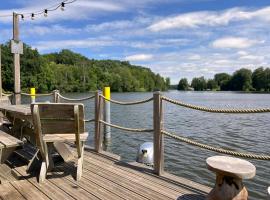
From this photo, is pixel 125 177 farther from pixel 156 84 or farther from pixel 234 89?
pixel 156 84

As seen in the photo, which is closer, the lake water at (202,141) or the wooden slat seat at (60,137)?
the wooden slat seat at (60,137)

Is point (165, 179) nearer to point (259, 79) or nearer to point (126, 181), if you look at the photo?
point (126, 181)

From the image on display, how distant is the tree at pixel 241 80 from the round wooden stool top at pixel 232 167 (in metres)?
113

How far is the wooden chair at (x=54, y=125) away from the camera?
14.9 feet

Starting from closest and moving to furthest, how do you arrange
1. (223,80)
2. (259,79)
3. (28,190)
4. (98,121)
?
(28,190), (98,121), (259,79), (223,80)

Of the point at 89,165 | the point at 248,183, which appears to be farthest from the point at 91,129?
the point at 89,165

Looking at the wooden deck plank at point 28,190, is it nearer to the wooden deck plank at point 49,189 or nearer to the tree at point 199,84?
the wooden deck plank at point 49,189

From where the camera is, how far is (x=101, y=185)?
452 centimetres

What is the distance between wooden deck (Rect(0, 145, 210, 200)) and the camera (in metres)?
4.12

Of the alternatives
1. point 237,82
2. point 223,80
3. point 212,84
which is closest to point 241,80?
point 237,82

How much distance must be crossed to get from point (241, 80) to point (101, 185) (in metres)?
120

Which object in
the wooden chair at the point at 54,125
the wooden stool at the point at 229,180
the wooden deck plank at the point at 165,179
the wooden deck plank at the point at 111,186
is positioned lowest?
the wooden deck plank at the point at 111,186

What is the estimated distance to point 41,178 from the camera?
4570 millimetres

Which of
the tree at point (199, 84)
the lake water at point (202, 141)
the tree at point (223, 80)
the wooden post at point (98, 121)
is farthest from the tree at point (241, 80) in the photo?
the wooden post at point (98, 121)
